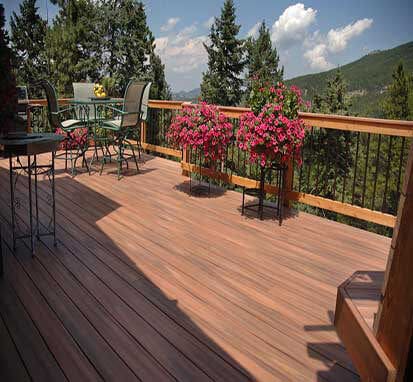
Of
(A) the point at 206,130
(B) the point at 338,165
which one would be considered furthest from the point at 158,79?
(B) the point at 338,165

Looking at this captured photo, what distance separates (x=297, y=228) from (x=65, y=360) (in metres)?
2.42

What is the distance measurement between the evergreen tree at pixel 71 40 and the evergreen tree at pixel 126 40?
874mm

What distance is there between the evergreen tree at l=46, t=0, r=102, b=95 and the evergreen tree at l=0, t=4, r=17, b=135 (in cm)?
2181

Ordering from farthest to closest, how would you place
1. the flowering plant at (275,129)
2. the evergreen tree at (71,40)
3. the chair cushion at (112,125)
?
1. the evergreen tree at (71,40)
2. the chair cushion at (112,125)
3. the flowering plant at (275,129)

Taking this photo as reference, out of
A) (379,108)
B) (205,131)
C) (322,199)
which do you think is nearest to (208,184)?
(205,131)

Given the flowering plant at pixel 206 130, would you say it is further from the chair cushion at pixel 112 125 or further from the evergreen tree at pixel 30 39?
the evergreen tree at pixel 30 39

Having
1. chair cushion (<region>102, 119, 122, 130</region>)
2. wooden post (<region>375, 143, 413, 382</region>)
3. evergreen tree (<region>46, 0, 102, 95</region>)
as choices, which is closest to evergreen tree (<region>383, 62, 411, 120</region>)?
evergreen tree (<region>46, 0, 102, 95</region>)

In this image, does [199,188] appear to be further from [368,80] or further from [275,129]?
[368,80]

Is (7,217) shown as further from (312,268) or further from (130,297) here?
(312,268)

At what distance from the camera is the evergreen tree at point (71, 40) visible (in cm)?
2230

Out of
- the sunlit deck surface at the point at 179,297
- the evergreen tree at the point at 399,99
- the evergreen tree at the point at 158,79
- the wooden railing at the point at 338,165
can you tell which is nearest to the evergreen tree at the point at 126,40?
the evergreen tree at the point at 158,79

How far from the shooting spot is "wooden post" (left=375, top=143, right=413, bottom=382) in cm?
84

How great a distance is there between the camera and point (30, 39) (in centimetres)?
2502

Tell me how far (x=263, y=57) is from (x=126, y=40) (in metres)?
12.8
